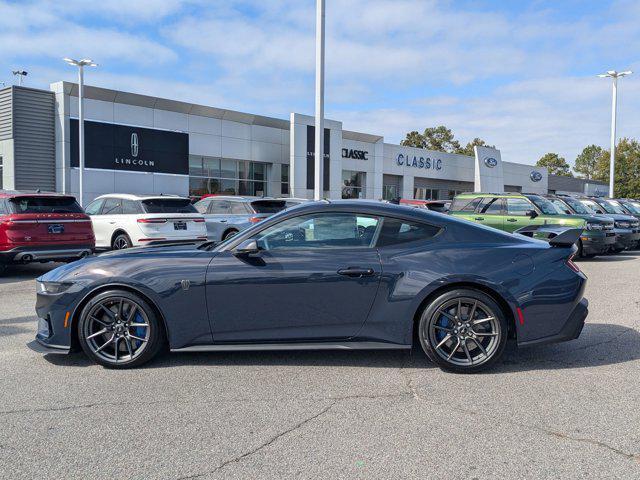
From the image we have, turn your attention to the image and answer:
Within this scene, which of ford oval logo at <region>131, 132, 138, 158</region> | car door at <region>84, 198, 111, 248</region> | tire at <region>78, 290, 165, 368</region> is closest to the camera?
tire at <region>78, 290, 165, 368</region>

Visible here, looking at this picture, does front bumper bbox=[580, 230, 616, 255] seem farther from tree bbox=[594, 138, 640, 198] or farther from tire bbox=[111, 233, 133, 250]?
tree bbox=[594, 138, 640, 198]

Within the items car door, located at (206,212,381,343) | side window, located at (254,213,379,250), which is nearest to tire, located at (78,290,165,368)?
car door, located at (206,212,381,343)

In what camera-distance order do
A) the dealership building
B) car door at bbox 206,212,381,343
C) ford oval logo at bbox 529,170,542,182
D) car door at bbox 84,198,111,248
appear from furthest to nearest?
ford oval logo at bbox 529,170,542,182, the dealership building, car door at bbox 84,198,111,248, car door at bbox 206,212,381,343

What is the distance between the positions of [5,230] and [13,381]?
6654 millimetres

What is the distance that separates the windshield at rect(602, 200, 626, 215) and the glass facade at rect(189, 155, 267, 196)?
17.9 m

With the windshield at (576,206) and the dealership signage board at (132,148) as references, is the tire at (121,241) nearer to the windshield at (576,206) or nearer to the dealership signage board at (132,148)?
the windshield at (576,206)

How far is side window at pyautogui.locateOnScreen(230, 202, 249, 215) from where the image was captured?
15.5 meters

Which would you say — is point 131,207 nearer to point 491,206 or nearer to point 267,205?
point 267,205

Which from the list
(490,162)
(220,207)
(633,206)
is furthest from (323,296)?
(490,162)

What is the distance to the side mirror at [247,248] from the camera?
4777 mm

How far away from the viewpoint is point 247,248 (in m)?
4.79

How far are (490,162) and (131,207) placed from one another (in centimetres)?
3821

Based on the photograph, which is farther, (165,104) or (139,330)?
(165,104)

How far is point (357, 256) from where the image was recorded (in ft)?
15.9
